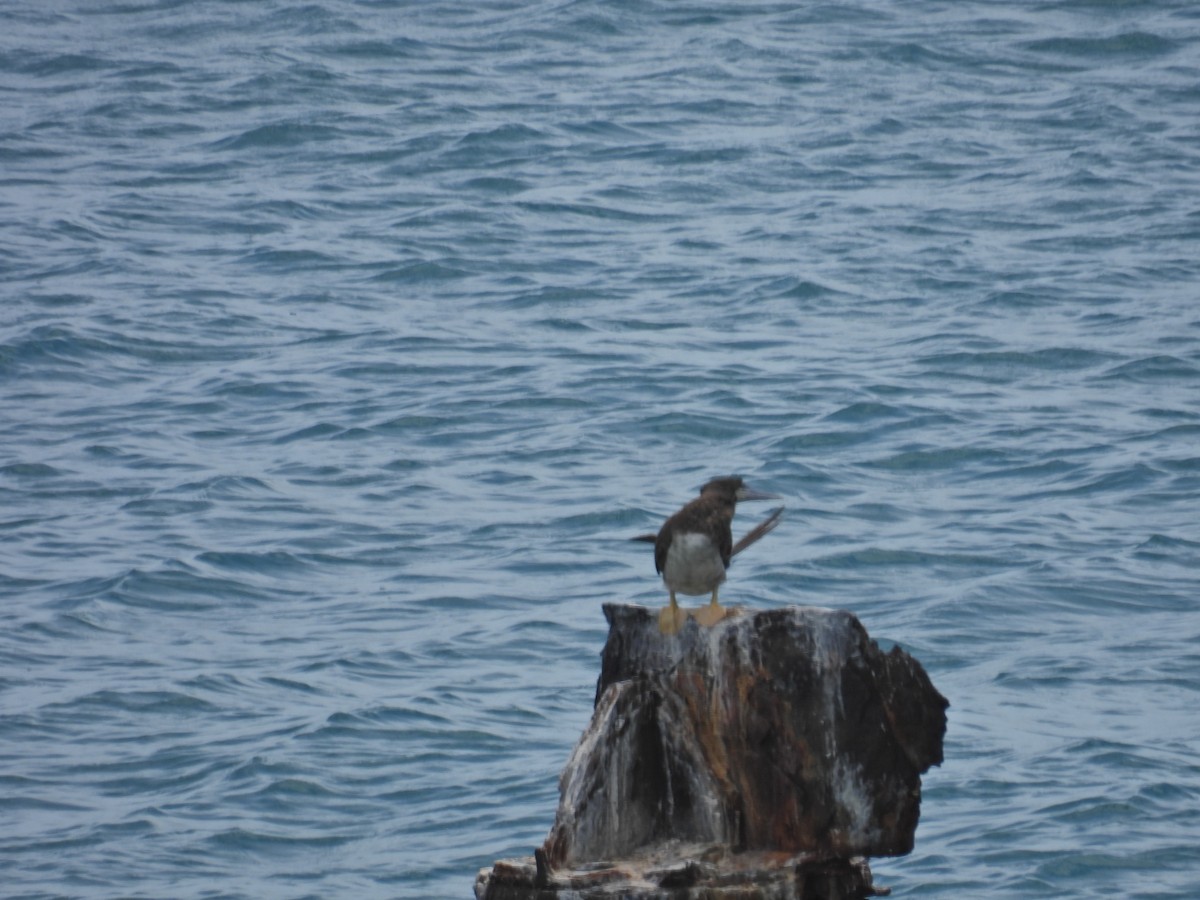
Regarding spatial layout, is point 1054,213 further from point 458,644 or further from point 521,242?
point 458,644

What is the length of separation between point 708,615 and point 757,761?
1.24 feet

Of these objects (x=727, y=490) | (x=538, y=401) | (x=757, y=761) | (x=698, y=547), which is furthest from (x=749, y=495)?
(x=538, y=401)

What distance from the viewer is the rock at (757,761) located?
4820mm

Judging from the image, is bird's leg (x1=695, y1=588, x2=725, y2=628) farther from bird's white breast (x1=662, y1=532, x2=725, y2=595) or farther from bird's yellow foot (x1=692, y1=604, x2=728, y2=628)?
bird's white breast (x1=662, y1=532, x2=725, y2=595)

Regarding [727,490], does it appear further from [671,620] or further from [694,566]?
[671,620]

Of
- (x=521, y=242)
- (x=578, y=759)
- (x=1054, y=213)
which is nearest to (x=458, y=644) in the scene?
(x=578, y=759)

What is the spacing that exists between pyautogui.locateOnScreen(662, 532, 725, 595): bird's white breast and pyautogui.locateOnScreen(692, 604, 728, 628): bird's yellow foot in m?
0.35

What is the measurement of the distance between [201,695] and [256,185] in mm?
14551

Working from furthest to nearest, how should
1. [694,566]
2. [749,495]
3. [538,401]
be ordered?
[538,401]
[749,495]
[694,566]

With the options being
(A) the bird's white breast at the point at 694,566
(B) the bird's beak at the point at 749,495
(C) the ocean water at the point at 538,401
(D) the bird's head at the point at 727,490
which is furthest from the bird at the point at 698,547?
(C) the ocean water at the point at 538,401

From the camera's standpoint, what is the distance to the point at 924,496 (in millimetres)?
16438

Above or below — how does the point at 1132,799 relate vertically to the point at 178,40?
below

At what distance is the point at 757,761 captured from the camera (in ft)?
15.9

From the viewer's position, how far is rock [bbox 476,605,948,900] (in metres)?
4.82
